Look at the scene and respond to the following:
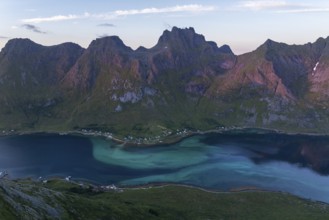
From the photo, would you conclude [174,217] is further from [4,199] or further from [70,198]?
[4,199]

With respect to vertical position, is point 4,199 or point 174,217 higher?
point 4,199

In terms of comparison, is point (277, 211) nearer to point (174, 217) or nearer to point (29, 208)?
point (174, 217)

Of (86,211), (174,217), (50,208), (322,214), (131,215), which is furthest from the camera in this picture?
(322,214)

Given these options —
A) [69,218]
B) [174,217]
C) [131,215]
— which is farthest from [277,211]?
[69,218]

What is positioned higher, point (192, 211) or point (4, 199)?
point (4, 199)

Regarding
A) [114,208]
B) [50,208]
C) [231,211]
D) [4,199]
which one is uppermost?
[4,199]

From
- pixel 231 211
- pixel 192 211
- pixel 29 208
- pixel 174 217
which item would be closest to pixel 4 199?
pixel 29 208

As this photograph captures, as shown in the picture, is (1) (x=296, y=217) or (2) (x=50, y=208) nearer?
(2) (x=50, y=208)

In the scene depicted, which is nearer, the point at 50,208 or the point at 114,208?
the point at 50,208

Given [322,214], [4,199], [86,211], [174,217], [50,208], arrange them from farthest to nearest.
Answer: [322,214] < [174,217] < [86,211] < [50,208] < [4,199]
